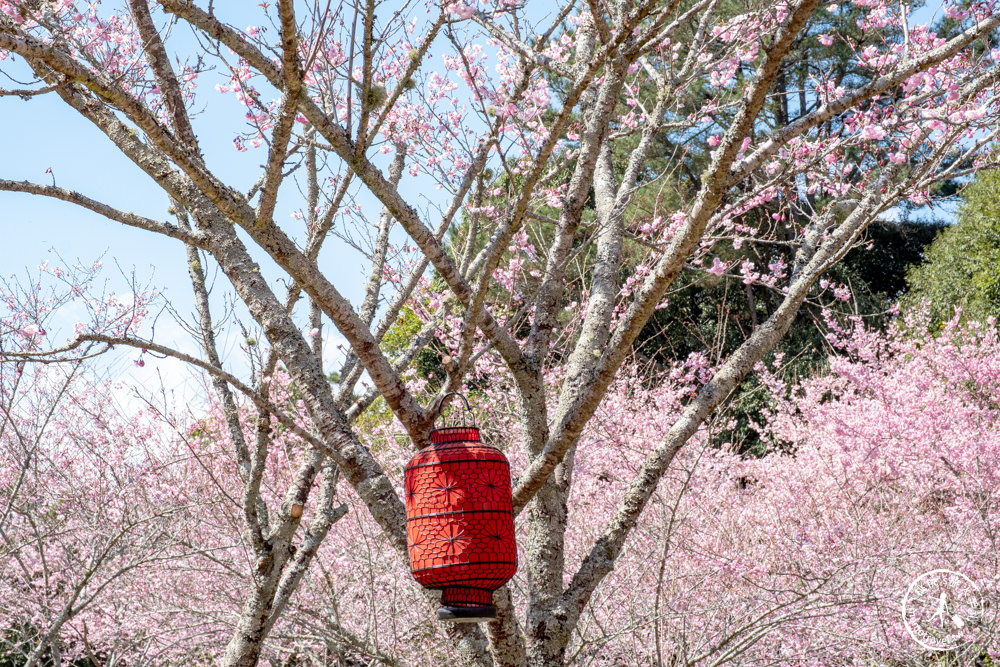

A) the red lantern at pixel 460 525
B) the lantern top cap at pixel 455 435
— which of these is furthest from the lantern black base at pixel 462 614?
the lantern top cap at pixel 455 435

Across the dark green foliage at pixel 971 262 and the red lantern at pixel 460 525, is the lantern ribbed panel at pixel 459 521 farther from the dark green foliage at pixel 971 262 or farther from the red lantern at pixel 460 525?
the dark green foliage at pixel 971 262

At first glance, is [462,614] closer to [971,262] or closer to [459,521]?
[459,521]

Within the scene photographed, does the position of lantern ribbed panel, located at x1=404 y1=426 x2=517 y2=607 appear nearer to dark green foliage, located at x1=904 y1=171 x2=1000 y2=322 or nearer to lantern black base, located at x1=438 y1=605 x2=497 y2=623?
lantern black base, located at x1=438 y1=605 x2=497 y2=623

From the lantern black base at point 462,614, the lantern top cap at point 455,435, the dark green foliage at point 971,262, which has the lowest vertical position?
the lantern black base at point 462,614

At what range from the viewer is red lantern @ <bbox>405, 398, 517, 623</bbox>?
2.09m

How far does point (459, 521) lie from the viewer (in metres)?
2.10

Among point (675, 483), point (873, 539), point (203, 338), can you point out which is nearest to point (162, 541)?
point (203, 338)

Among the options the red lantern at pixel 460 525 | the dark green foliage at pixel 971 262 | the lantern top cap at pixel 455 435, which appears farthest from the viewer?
the dark green foliage at pixel 971 262

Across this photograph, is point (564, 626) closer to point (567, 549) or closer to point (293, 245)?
point (293, 245)

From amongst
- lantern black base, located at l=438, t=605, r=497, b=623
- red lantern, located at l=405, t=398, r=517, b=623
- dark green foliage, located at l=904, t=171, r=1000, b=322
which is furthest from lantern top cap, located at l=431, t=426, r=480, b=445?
dark green foliage, located at l=904, t=171, r=1000, b=322

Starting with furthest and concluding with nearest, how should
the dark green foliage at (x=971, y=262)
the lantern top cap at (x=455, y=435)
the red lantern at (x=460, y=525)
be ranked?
the dark green foliage at (x=971, y=262), the lantern top cap at (x=455, y=435), the red lantern at (x=460, y=525)

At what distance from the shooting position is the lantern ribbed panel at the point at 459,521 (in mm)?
2090

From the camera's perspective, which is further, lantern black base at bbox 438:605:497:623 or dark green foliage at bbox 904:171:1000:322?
dark green foliage at bbox 904:171:1000:322

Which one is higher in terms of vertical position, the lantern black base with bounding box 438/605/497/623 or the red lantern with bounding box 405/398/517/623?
the red lantern with bounding box 405/398/517/623
